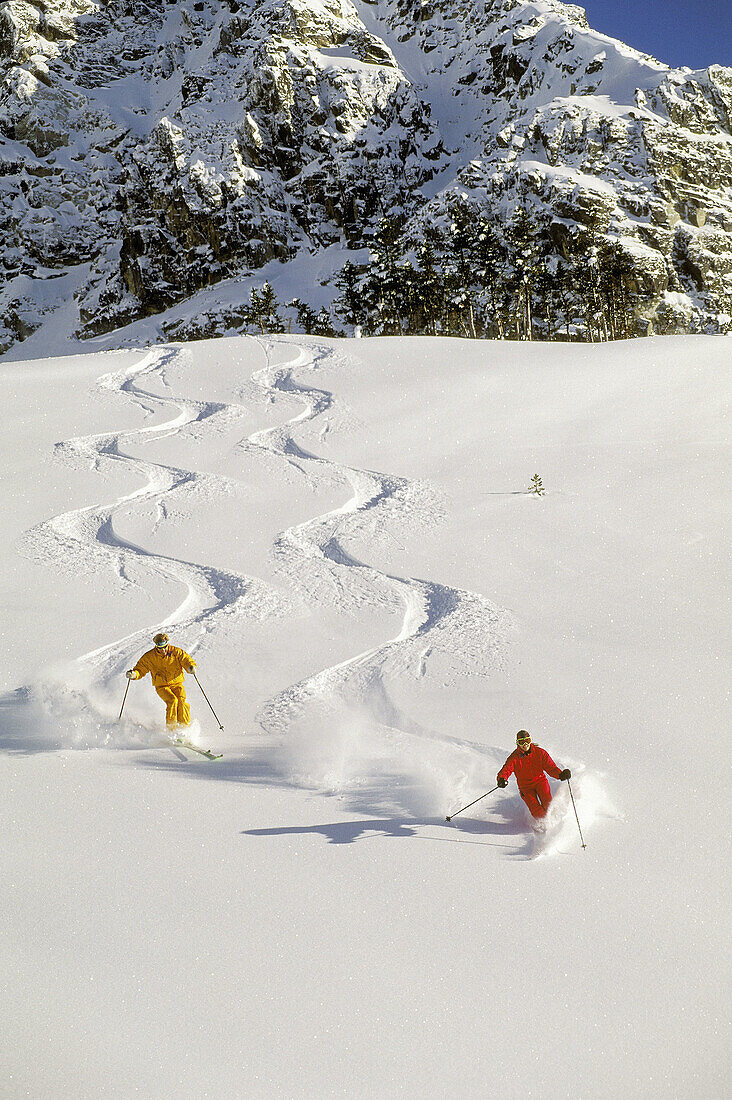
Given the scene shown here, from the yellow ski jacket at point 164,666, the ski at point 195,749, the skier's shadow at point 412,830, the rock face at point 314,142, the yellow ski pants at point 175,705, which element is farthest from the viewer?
the rock face at point 314,142

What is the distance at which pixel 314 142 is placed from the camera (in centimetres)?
12581

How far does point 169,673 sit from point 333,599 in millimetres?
3123

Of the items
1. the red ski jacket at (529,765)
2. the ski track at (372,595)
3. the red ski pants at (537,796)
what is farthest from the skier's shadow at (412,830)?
the ski track at (372,595)

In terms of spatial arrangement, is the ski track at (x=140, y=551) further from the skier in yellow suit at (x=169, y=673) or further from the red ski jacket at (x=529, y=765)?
the red ski jacket at (x=529, y=765)

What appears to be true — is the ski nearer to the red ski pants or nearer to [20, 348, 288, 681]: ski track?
[20, 348, 288, 681]: ski track

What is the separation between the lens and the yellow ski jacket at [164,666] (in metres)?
7.35

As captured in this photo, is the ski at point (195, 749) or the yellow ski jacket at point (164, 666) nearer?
the ski at point (195, 749)

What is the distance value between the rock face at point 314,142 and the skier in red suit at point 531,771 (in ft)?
286

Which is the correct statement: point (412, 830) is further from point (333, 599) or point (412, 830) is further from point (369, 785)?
point (333, 599)

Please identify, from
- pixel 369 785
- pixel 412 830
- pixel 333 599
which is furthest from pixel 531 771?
pixel 333 599

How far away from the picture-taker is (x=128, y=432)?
18.0 m

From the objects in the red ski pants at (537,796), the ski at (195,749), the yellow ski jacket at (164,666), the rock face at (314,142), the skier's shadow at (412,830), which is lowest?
the ski at (195,749)

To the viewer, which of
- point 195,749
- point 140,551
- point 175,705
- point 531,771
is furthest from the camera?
point 140,551

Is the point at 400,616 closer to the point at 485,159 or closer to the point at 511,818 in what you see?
the point at 511,818
